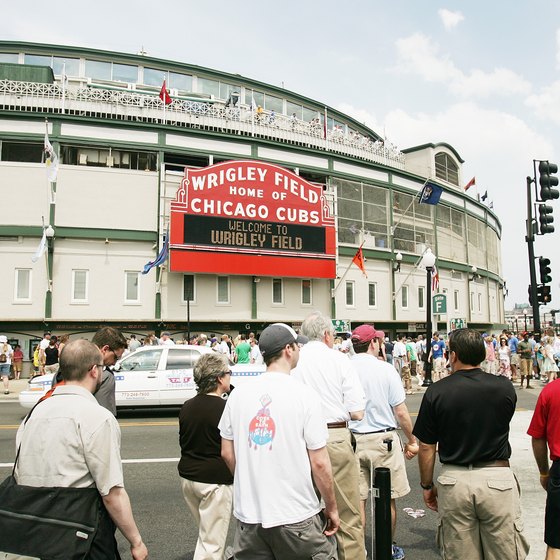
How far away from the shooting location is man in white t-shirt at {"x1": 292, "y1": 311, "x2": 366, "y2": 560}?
4.24 meters

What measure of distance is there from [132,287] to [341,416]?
22562mm

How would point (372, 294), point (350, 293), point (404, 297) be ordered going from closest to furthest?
point (350, 293), point (372, 294), point (404, 297)

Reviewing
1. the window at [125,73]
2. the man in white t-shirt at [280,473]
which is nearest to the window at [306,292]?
the window at [125,73]

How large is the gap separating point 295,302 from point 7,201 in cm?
1486

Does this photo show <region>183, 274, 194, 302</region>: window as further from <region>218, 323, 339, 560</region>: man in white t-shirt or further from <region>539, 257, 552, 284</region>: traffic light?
<region>218, 323, 339, 560</region>: man in white t-shirt

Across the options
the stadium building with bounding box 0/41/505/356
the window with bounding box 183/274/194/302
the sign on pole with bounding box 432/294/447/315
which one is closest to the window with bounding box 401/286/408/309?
the stadium building with bounding box 0/41/505/356

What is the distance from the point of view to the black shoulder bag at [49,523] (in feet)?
8.99

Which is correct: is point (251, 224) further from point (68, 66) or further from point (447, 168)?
point (447, 168)

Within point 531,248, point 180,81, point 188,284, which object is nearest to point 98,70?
point 180,81

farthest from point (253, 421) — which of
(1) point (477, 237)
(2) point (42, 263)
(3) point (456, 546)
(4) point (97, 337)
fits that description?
(1) point (477, 237)

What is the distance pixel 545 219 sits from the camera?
50.4ft

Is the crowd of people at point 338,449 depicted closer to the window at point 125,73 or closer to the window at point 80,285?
the window at point 80,285

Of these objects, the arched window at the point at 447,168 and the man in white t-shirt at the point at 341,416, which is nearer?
the man in white t-shirt at the point at 341,416

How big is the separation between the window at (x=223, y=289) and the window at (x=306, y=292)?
14.4 ft
